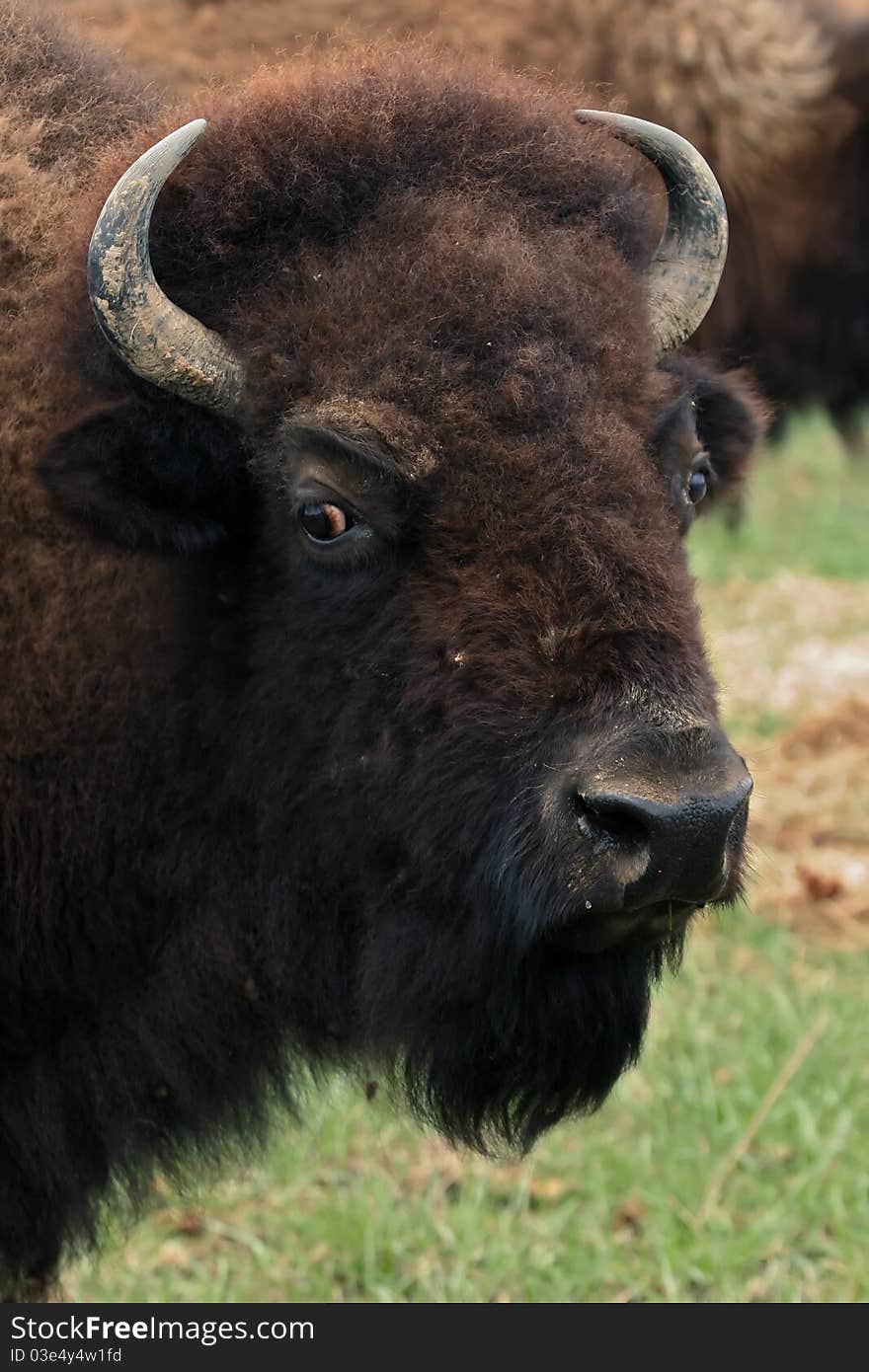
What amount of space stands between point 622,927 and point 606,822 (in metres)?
0.27

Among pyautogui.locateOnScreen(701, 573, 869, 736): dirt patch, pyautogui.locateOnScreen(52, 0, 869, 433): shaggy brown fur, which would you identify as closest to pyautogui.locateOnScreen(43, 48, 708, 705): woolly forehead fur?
pyautogui.locateOnScreen(52, 0, 869, 433): shaggy brown fur

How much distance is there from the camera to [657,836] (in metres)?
2.84

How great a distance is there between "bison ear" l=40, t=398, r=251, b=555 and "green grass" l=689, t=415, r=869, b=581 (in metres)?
6.55

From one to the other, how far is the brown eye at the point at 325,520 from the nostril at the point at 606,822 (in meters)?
0.72

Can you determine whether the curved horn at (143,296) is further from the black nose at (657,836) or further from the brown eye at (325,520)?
the black nose at (657,836)

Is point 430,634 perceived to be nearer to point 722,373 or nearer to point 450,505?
point 450,505

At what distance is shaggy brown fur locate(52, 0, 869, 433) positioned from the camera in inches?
275

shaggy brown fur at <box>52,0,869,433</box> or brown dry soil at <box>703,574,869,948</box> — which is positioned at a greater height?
shaggy brown fur at <box>52,0,869,433</box>

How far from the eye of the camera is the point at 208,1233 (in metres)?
4.86

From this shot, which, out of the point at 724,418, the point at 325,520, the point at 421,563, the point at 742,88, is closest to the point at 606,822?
the point at 421,563

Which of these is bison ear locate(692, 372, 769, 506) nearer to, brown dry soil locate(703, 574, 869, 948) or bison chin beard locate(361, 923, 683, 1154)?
bison chin beard locate(361, 923, 683, 1154)

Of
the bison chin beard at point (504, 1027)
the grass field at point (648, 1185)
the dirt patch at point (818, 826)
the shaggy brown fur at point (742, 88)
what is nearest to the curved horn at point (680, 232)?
the grass field at point (648, 1185)
